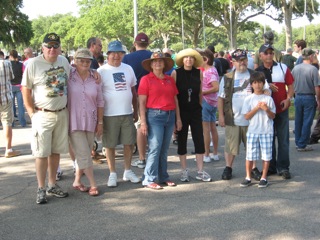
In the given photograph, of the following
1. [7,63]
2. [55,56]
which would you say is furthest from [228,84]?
[7,63]

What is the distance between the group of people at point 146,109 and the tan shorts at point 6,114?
269 cm

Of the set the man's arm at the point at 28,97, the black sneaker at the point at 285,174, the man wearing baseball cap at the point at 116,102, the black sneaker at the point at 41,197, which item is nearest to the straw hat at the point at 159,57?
the man wearing baseball cap at the point at 116,102

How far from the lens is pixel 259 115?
19.1 feet

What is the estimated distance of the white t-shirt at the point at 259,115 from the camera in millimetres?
5805

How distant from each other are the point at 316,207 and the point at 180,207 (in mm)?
1559

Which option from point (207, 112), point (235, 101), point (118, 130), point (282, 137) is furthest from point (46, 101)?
point (282, 137)

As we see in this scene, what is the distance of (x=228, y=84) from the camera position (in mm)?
6066

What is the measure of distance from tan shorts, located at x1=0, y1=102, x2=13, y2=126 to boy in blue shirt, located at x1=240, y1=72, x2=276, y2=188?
4.57 meters

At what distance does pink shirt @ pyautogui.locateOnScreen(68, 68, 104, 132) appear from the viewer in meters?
5.45

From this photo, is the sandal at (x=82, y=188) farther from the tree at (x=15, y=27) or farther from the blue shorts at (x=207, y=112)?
the tree at (x=15, y=27)

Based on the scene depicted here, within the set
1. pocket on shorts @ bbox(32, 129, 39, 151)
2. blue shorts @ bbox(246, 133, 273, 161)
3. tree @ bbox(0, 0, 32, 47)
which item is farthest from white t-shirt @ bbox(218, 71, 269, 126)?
tree @ bbox(0, 0, 32, 47)

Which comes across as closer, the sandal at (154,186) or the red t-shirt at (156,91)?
the red t-shirt at (156,91)

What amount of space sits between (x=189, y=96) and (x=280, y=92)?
50.6 inches

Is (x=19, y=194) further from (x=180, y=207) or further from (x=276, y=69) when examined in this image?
(x=276, y=69)
